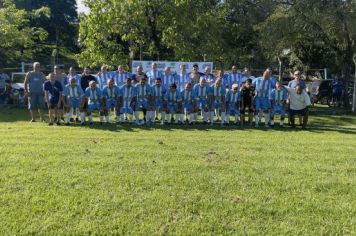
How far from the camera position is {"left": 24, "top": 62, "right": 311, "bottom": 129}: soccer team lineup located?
1415cm

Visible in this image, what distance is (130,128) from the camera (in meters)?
13.0

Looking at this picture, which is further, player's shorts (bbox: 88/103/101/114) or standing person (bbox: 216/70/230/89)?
standing person (bbox: 216/70/230/89)

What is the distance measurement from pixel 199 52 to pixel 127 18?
12.6 feet

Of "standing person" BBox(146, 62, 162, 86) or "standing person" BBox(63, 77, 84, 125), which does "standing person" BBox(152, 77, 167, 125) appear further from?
"standing person" BBox(63, 77, 84, 125)

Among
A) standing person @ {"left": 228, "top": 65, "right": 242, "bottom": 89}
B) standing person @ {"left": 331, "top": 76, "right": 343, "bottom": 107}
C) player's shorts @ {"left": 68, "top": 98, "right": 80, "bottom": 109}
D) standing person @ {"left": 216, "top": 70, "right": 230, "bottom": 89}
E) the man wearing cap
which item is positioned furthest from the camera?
standing person @ {"left": 331, "top": 76, "right": 343, "bottom": 107}

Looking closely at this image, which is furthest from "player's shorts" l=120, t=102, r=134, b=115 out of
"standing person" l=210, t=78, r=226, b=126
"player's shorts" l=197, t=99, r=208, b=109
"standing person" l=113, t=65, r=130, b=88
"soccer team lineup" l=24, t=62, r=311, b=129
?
"standing person" l=210, t=78, r=226, b=126

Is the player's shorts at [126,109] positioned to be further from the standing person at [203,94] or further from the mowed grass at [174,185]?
the mowed grass at [174,185]

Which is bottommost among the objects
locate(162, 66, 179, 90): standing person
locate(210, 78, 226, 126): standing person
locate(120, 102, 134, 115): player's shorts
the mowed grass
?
the mowed grass

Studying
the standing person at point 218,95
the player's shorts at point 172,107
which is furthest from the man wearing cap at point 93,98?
the standing person at point 218,95

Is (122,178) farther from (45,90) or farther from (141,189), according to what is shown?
(45,90)

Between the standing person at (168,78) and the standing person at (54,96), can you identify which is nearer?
the standing person at (54,96)

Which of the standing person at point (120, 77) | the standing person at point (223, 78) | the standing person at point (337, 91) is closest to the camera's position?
the standing person at point (223, 78)

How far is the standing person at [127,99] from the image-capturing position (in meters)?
14.3

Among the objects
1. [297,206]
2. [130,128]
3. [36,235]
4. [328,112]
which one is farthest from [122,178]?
[328,112]
